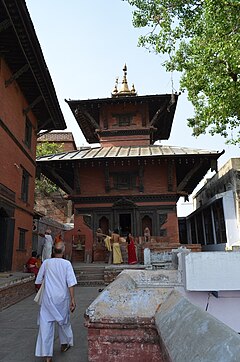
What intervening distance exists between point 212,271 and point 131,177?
15021 millimetres

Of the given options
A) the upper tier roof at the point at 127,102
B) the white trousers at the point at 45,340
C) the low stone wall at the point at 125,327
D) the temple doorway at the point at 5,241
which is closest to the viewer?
the low stone wall at the point at 125,327

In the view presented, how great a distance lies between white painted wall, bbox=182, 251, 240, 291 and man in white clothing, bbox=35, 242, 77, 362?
5.12 feet

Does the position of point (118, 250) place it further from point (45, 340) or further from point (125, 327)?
point (125, 327)

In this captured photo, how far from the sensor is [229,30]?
10.1 m

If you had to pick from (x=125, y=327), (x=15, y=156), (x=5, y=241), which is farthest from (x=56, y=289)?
(x=15, y=156)

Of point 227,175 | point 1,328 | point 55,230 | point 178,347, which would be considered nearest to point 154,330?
point 178,347

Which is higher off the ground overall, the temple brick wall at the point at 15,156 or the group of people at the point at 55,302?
the temple brick wall at the point at 15,156

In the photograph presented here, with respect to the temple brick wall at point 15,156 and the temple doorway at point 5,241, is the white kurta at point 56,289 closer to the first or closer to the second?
the temple brick wall at point 15,156

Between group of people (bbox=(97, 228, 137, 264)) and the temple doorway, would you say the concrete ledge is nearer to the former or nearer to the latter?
the temple doorway

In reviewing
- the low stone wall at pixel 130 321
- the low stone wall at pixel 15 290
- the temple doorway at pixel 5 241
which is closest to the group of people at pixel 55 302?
the low stone wall at pixel 130 321

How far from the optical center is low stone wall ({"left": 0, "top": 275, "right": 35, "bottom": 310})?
23.6ft

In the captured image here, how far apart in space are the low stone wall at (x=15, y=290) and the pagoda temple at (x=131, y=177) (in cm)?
687

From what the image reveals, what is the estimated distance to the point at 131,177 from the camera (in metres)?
18.6

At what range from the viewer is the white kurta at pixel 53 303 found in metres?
3.60
